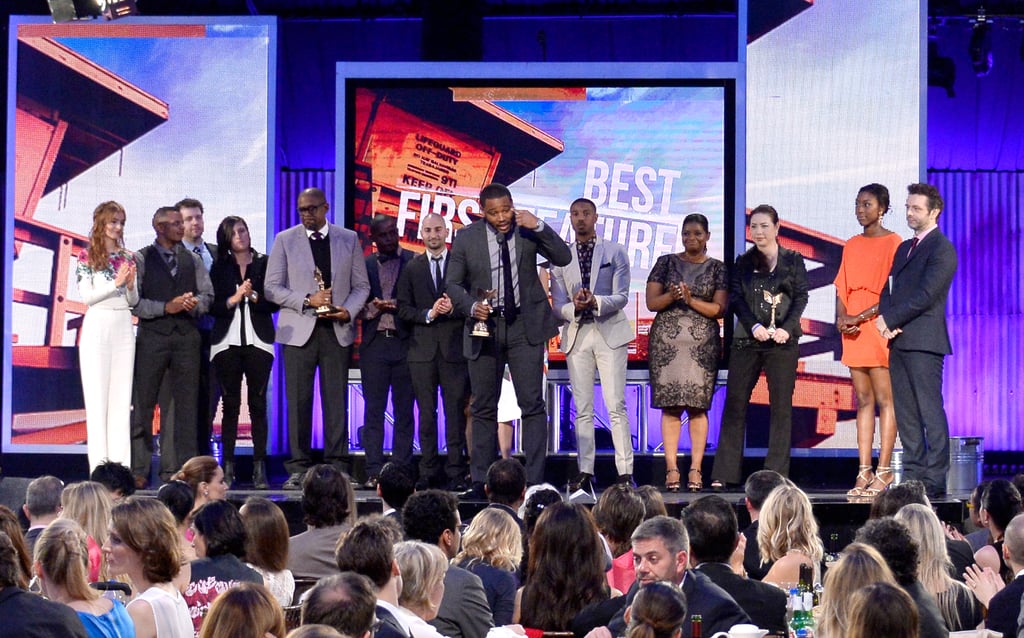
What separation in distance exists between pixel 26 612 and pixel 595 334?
199 inches

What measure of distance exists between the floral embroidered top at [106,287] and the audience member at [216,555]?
3.74m

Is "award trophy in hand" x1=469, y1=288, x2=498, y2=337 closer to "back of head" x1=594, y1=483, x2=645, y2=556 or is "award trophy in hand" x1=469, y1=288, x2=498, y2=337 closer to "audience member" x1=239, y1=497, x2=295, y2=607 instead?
"back of head" x1=594, y1=483, x2=645, y2=556

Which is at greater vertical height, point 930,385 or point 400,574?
point 930,385

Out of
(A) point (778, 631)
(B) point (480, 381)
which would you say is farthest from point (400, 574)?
(B) point (480, 381)

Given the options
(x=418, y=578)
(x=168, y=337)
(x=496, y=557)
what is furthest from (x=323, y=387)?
(x=418, y=578)

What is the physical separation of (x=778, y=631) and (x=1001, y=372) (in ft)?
30.6

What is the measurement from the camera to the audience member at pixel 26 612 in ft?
10.7

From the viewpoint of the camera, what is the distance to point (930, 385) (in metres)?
7.43

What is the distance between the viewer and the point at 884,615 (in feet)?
9.80

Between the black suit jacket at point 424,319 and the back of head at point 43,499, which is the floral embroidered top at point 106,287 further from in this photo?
the back of head at point 43,499

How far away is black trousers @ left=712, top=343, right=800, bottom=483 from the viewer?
8047 mm

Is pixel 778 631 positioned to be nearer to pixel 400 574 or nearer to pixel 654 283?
pixel 400 574

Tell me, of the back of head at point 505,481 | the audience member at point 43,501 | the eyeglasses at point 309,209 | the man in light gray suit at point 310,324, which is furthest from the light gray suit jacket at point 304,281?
the audience member at point 43,501

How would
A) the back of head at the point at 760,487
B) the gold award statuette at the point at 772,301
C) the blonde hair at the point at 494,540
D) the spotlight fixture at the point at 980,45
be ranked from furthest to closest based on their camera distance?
the spotlight fixture at the point at 980,45, the gold award statuette at the point at 772,301, the back of head at the point at 760,487, the blonde hair at the point at 494,540
